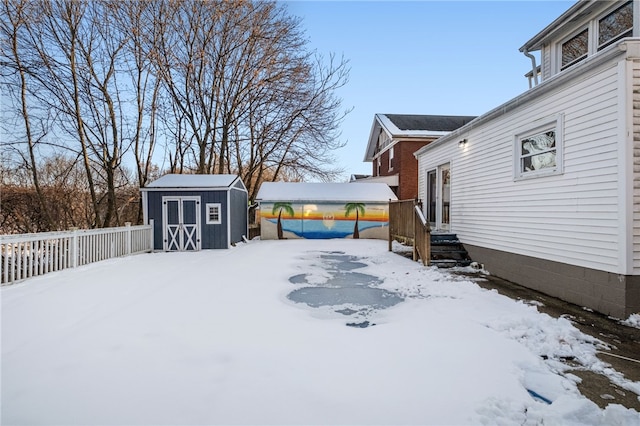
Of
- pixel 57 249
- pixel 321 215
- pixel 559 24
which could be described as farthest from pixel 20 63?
pixel 559 24

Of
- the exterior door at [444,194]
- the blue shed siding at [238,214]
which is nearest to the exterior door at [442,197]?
the exterior door at [444,194]

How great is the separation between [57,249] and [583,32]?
12824 millimetres

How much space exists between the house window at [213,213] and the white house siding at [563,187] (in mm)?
8365

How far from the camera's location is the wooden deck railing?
733 cm

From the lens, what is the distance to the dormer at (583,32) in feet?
19.5

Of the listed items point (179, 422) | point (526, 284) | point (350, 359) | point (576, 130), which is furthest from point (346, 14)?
point (179, 422)

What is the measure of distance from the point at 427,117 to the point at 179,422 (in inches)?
840

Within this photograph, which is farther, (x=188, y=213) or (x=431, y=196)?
(x=188, y=213)

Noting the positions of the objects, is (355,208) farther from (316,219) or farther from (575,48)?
(575,48)

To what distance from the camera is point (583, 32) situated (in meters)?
6.95

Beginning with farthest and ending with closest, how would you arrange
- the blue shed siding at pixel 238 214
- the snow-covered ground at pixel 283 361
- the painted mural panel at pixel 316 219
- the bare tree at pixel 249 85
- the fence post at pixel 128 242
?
the painted mural panel at pixel 316 219, the bare tree at pixel 249 85, the blue shed siding at pixel 238 214, the fence post at pixel 128 242, the snow-covered ground at pixel 283 361

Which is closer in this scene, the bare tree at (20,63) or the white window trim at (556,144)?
the white window trim at (556,144)

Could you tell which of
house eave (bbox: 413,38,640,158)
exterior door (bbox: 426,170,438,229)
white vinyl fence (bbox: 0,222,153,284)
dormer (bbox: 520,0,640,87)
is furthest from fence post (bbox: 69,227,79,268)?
dormer (bbox: 520,0,640,87)

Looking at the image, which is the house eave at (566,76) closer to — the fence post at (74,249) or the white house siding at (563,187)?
the white house siding at (563,187)
